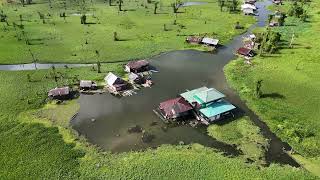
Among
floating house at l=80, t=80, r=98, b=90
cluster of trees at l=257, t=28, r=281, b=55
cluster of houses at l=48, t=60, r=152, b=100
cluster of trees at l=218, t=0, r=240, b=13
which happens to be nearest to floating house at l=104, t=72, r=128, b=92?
cluster of houses at l=48, t=60, r=152, b=100

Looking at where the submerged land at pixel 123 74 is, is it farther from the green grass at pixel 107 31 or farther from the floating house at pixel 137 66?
the floating house at pixel 137 66

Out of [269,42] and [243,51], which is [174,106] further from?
[269,42]

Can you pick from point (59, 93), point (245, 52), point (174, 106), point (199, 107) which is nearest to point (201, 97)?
point (199, 107)

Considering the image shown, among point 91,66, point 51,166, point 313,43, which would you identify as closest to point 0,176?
point 51,166

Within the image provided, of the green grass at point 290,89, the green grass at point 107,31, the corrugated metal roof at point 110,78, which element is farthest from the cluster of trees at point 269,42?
the corrugated metal roof at point 110,78

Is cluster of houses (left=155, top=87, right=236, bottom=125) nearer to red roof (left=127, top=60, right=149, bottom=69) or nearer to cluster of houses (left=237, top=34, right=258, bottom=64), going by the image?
red roof (left=127, top=60, right=149, bottom=69)
